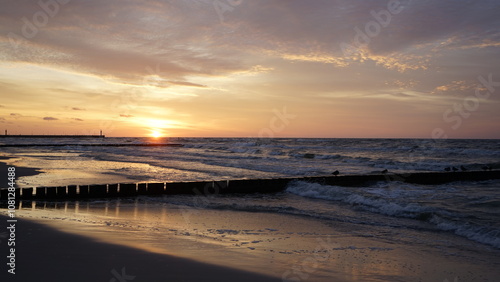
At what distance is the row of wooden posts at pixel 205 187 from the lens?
50.7 ft

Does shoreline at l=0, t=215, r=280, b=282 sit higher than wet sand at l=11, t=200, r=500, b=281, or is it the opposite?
shoreline at l=0, t=215, r=280, b=282

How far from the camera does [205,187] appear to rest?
18375mm

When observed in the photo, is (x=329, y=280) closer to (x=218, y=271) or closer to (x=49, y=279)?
(x=218, y=271)

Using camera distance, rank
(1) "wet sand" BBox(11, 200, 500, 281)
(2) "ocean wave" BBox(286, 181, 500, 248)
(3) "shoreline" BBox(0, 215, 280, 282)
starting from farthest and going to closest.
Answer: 1. (2) "ocean wave" BBox(286, 181, 500, 248)
2. (1) "wet sand" BBox(11, 200, 500, 281)
3. (3) "shoreline" BBox(0, 215, 280, 282)

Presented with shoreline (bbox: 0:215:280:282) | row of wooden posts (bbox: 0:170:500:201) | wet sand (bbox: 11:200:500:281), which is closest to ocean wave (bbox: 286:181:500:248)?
wet sand (bbox: 11:200:500:281)

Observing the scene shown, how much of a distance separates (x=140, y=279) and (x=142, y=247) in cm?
196

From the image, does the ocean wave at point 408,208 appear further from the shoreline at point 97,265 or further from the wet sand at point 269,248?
the shoreline at point 97,265

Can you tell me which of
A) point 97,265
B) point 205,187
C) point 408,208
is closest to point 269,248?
point 97,265

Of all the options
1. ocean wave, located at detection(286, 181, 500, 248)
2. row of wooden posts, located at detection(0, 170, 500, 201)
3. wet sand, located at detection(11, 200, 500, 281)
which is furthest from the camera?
row of wooden posts, located at detection(0, 170, 500, 201)

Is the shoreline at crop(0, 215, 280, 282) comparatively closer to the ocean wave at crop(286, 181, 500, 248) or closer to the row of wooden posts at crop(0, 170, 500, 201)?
the ocean wave at crop(286, 181, 500, 248)

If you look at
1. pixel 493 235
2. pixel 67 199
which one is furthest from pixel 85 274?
pixel 67 199

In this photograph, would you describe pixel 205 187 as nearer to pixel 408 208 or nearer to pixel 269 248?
pixel 408 208

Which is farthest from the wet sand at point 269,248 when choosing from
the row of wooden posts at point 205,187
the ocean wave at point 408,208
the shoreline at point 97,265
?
the row of wooden posts at point 205,187

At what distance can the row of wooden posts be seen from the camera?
1546 centimetres
